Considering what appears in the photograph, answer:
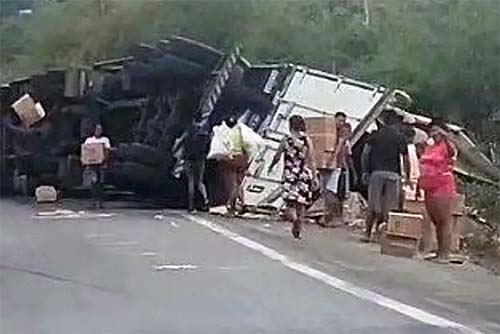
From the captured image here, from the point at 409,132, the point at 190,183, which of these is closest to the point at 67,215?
the point at 190,183

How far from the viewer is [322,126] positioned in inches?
880

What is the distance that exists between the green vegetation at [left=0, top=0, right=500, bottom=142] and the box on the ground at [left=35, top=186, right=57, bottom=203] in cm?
758

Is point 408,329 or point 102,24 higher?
point 102,24

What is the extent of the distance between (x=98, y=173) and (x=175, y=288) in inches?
516

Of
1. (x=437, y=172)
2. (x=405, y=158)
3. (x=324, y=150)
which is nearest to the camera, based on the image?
(x=437, y=172)

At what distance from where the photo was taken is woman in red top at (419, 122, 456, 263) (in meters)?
16.4

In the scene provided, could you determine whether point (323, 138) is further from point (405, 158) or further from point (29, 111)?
point (29, 111)

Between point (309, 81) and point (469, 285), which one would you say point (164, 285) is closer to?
point (469, 285)

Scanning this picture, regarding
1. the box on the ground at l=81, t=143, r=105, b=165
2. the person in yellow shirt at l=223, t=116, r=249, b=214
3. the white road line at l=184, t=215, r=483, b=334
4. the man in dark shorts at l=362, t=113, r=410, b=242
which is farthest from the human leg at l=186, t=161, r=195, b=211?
the man in dark shorts at l=362, t=113, r=410, b=242

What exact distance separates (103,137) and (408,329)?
16.4 metres

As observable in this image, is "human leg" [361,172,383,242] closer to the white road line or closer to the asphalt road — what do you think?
the asphalt road

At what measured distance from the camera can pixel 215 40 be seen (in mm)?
36906

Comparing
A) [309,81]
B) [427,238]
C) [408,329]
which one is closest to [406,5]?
[309,81]

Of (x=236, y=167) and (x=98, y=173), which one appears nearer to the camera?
(x=236, y=167)
